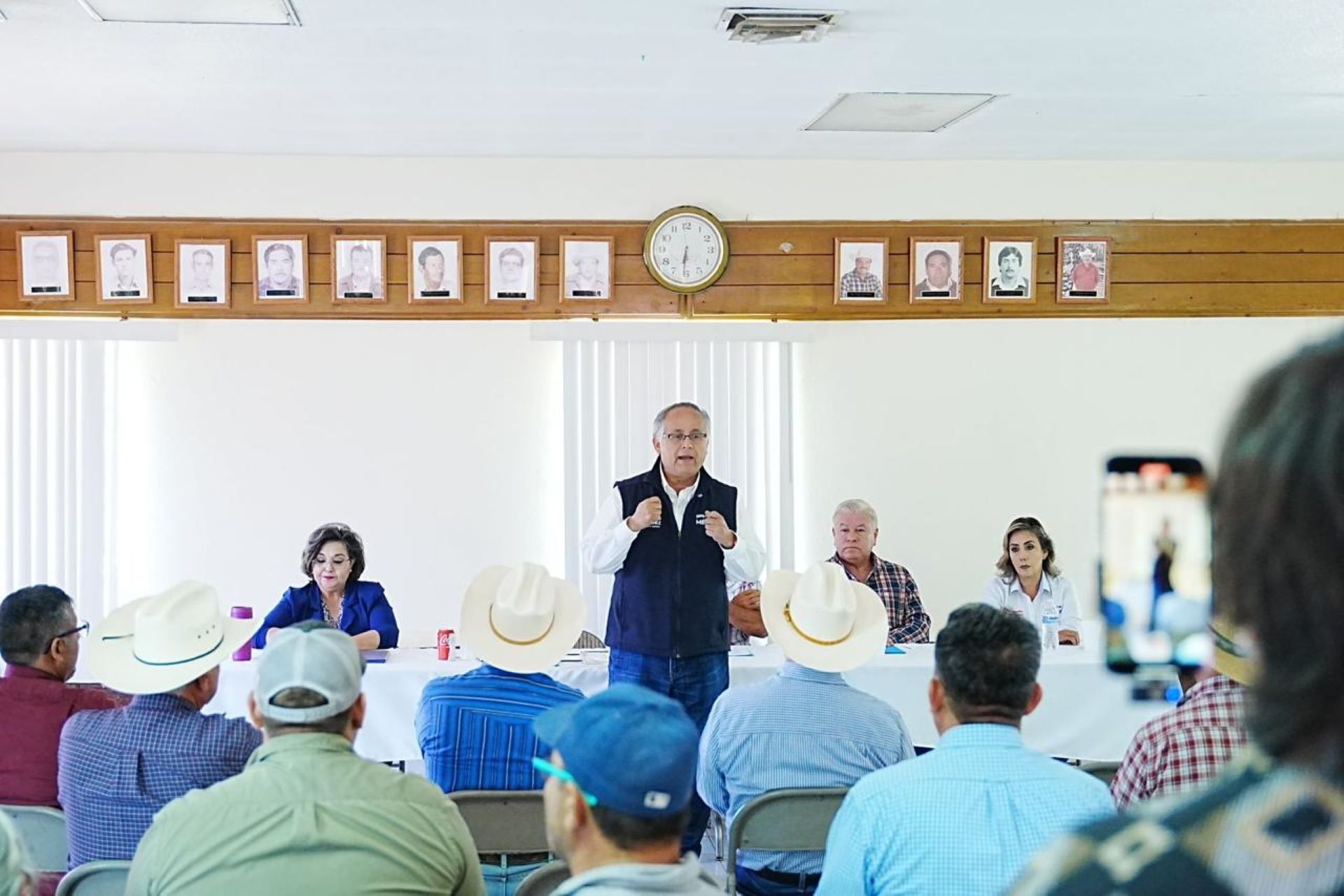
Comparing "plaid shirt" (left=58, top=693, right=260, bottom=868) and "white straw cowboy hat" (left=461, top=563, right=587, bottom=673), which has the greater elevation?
"white straw cowboy hat" (left=461, top=563, right=587, bottom=673)

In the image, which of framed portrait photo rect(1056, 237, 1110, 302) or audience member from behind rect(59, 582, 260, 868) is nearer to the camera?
audience member from behind rect(59, 582, 260, 868)

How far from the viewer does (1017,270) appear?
6.41 meters

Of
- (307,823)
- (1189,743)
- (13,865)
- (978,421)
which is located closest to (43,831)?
(307,823)

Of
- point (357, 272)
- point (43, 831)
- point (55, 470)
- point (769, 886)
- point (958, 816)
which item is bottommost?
point (769, 886)

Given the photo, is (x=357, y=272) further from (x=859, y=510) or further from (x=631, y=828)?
(x=631, y=828)

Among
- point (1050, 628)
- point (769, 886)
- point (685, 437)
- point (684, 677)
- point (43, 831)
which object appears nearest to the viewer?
point (43, 831)

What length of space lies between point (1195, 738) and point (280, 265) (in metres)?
5.13

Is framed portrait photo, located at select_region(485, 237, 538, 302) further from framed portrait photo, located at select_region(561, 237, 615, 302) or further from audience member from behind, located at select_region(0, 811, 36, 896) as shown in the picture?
audience member from behind, located at select_region(0, 811, 36, 896)

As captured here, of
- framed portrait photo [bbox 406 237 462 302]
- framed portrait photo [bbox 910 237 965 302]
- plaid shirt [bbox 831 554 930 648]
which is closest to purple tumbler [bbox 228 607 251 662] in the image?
framed portrait photo [bbox 406 237 462 302]

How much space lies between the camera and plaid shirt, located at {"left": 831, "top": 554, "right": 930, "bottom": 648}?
17.5 feet

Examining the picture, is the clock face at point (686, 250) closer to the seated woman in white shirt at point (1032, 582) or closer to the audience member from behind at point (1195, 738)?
the seated woman in white shirt at point (1032, 582)

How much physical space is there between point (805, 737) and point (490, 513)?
3563 millimetres

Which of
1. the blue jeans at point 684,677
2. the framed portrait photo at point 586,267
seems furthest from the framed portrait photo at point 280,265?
the blue jeans at point 684,677

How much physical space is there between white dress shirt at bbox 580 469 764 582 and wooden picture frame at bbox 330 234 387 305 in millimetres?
2268
